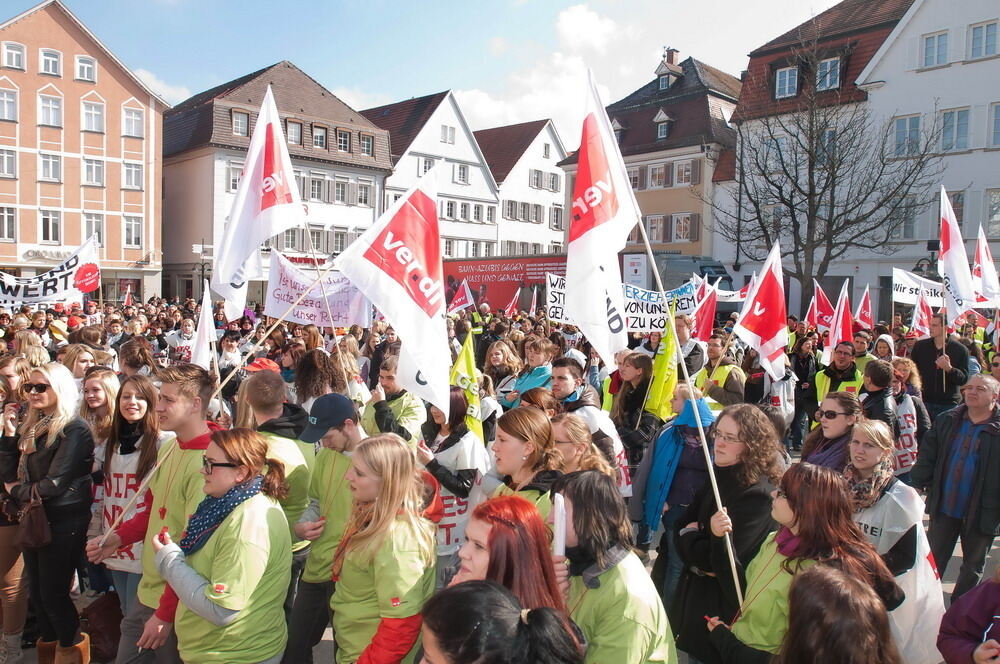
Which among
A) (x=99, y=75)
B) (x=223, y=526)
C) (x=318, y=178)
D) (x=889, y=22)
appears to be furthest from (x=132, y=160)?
(x=223, y=526)

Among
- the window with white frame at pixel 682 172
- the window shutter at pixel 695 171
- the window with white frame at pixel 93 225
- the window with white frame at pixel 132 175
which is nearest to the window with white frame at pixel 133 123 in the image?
the window with white frame at pixel 132 175

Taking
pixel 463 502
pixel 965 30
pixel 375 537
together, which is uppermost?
pixel 965 30

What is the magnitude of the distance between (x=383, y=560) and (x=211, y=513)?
745mm

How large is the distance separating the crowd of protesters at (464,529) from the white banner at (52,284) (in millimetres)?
6143

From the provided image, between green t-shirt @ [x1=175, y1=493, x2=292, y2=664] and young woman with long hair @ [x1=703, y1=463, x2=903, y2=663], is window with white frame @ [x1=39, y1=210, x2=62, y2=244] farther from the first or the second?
young woman with long hair @ [x1=703, y1=463, x2=903, y2=663]

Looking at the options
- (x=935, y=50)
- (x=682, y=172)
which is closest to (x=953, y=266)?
(x=935, y=50)

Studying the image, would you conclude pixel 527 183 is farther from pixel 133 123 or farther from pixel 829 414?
pixel 829 414

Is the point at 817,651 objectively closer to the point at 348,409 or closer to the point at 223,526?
the point at 223,526

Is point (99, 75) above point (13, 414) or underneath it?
above

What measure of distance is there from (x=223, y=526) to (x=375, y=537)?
603 mm

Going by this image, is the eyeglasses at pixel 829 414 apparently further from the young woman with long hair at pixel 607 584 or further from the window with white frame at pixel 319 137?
the window with white frame at pixel 319 137

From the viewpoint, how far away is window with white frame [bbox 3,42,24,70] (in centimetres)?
3431

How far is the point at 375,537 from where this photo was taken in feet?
10.0

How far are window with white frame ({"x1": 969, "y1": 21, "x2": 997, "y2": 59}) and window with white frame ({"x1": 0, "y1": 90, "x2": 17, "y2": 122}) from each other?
131 ft
